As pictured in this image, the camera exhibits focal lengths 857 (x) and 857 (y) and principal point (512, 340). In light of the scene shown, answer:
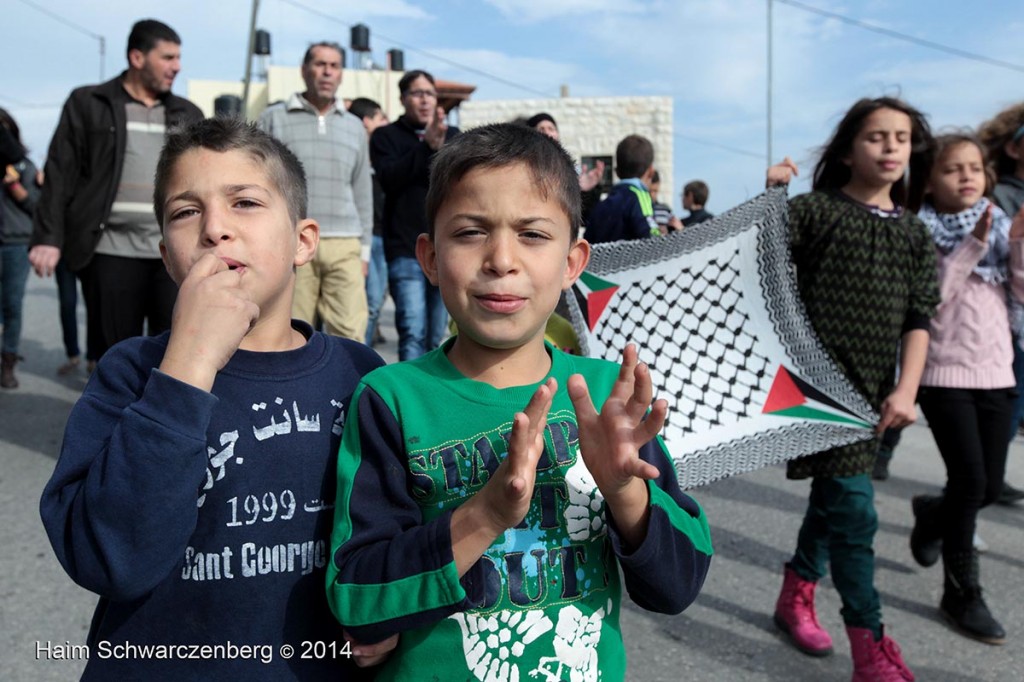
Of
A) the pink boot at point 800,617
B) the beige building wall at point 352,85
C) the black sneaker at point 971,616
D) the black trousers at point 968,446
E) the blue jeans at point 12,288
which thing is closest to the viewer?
the pink boot at point 800,617

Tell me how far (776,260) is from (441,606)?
2.06 metres

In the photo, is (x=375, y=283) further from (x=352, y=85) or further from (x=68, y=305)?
(x=352, y=85)

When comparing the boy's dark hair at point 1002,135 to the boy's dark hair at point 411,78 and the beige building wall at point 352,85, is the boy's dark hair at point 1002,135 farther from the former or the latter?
the beige building wall at point 352,85

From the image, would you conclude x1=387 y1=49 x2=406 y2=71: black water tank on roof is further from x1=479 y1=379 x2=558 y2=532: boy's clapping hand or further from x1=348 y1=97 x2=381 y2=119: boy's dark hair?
x1=479 y1=379 x2=558 y2=532: boy's clapping hand

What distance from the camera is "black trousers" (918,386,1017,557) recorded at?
3174 millimetres

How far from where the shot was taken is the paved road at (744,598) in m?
2.79

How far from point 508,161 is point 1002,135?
11.8 ft

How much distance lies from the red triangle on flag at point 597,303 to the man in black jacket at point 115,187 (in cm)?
211

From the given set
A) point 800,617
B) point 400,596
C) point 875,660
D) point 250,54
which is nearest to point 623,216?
point 800,617

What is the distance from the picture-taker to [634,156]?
545cm

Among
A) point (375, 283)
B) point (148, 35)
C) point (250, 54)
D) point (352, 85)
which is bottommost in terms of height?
point (375, 283)

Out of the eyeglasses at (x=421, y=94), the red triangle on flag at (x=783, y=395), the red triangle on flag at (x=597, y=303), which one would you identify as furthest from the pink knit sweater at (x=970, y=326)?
the eyeglasses at (x=421, y=94)

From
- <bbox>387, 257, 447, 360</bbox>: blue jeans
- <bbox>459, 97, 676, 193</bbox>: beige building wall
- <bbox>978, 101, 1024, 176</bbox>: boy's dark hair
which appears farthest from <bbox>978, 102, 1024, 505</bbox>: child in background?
<bbox>459, 97, 676, 193</bbox>: beige building wall

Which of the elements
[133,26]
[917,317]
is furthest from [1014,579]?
[133,26]
